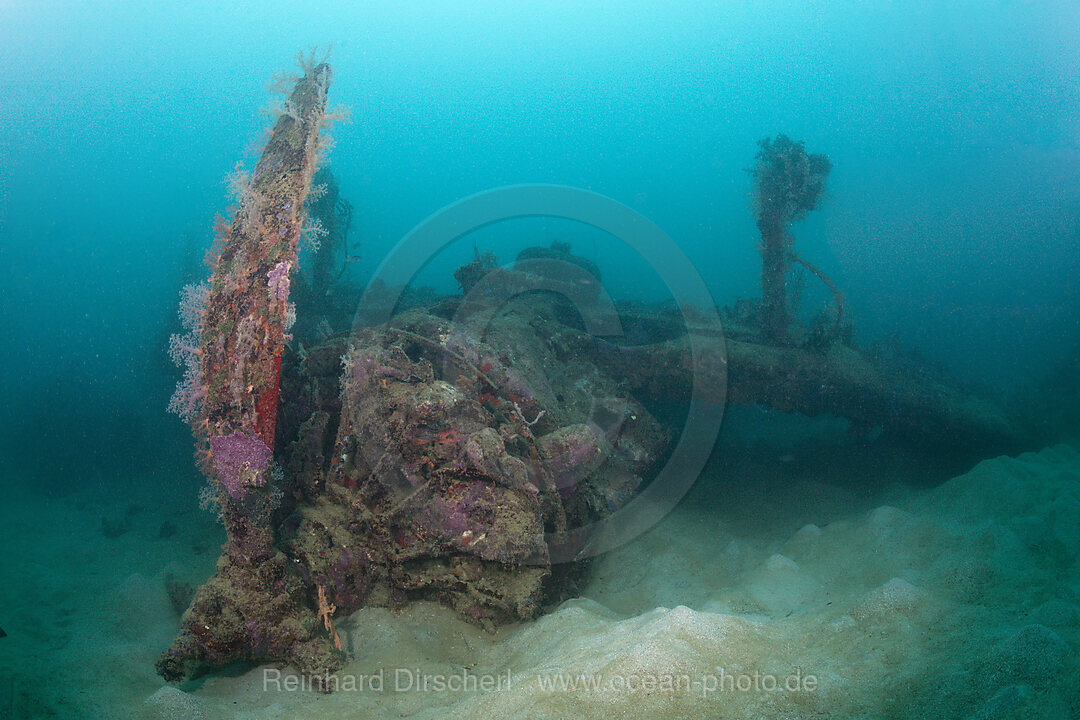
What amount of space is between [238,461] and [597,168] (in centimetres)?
12336

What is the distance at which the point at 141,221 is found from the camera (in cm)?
7094

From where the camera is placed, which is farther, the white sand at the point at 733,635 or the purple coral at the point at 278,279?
the purple coral at the point at 278,279

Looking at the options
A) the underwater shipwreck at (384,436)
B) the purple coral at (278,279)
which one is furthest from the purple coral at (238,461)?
the purple coral at (278,279)

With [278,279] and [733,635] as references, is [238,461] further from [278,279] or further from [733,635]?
[733,635]

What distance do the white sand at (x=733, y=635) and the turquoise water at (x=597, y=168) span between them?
427 centimetres

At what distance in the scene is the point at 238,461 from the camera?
294cm

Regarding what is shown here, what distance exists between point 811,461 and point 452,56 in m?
149

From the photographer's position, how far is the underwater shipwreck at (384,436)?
2959 mm

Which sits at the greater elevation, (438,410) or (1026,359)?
(1026,359)

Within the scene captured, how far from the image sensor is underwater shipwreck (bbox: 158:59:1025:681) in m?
2.96

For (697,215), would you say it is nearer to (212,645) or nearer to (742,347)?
(742,347)

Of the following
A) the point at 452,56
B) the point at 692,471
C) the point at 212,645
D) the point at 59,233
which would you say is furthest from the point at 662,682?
the point at 452,56

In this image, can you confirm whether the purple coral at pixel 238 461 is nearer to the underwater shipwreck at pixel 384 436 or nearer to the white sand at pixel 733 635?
the underwater shipwreck at pixel 384 436

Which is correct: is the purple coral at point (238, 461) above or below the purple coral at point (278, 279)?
below
